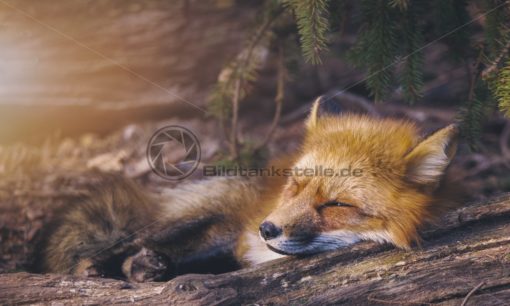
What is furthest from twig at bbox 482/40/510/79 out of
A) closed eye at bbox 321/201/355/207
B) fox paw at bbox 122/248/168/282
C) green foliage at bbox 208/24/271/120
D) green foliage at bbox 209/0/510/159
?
fox paw at bbox 122/248/168/282

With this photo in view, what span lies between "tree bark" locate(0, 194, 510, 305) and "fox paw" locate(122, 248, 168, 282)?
0.36 metres

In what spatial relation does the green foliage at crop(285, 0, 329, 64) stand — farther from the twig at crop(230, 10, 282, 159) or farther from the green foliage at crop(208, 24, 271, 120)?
the green foliage at crop(208, 24, 271, 120)

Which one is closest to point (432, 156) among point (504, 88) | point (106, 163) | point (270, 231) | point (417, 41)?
Answer: point (504, 88)

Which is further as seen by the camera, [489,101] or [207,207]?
[207,207]

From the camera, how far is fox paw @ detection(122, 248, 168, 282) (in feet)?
9.91

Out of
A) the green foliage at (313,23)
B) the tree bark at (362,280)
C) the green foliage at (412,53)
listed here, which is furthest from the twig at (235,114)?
the tree bark at (362,280)

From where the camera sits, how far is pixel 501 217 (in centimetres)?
262

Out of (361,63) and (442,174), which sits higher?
(361,63)

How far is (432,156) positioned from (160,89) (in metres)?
3.96

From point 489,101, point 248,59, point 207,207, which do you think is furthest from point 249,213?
point 489,101

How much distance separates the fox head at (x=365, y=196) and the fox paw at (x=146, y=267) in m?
0.73

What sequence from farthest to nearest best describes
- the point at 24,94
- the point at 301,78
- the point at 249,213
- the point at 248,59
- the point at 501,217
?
the point at 301,78 → the point at 24,94 → the point at 248,59 → the point at 249,213 → the point at 501,217

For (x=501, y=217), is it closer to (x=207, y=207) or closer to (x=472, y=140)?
(x=472, y=140)

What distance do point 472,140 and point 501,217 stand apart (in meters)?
0.64
